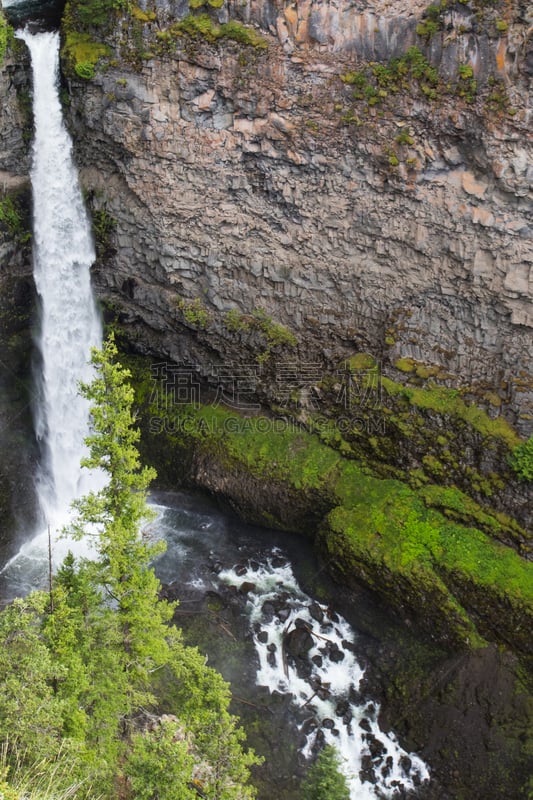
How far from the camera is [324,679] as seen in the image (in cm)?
1908

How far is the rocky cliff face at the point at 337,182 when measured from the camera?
18109 millimetres

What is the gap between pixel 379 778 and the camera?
678 inches

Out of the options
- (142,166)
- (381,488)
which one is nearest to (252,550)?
(381,488)

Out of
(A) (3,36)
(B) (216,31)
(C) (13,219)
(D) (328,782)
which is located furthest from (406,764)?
(A) (3,36)

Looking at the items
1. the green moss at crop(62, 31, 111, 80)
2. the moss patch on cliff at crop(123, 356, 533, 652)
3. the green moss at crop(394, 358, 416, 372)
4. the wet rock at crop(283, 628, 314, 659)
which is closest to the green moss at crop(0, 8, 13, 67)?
the green moss at crop(62, 31, 111, 80)

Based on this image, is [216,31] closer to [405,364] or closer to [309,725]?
[405,364]

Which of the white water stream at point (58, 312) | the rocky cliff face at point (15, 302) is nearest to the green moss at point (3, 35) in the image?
the rocky cliff face at point (15, 302)

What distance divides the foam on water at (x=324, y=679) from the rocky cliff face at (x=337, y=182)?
6.94 m

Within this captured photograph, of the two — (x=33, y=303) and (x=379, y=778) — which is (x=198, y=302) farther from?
(x=379, y=778)

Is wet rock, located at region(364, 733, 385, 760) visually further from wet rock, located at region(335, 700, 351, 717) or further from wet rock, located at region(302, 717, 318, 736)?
wet rock, located at region(302, 717, 318, 736)

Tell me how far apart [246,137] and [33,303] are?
329 inches

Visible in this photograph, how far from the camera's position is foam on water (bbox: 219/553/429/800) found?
17.3m

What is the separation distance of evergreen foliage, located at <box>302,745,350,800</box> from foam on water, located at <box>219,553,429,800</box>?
2260 mm

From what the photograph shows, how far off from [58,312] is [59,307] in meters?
0.16
